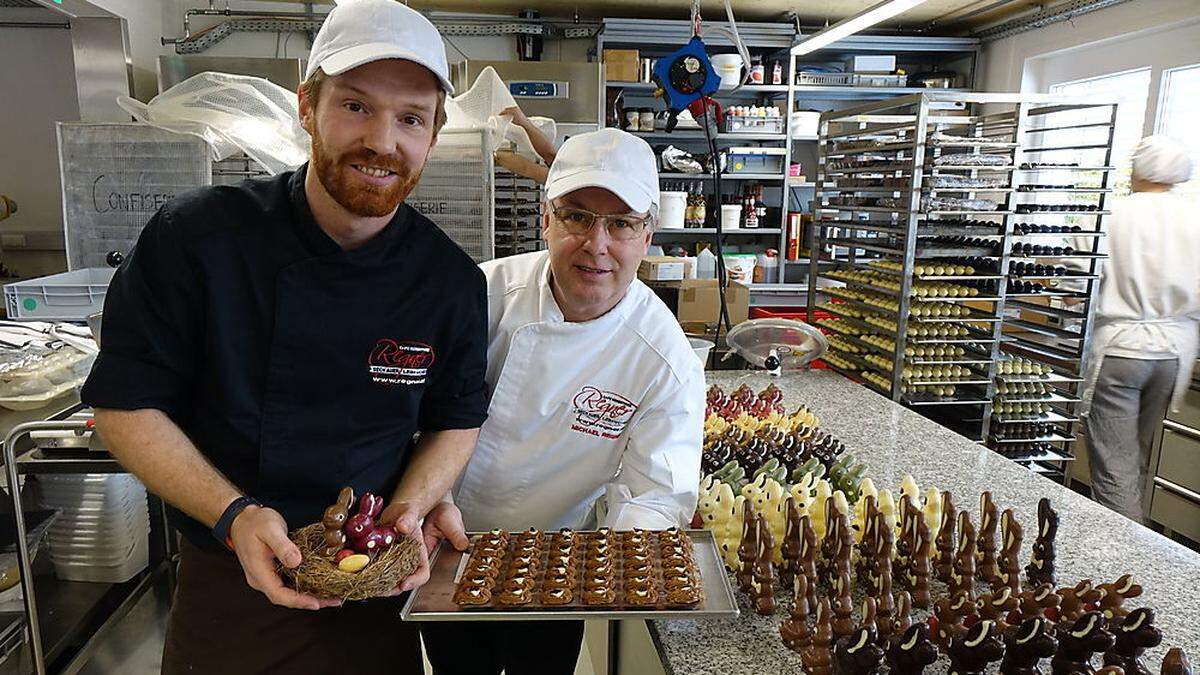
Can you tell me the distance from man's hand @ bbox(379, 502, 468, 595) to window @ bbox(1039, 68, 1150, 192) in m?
4.82

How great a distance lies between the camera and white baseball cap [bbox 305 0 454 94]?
3.72 feet

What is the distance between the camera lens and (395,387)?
1334 mm

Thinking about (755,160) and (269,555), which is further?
(755,160)

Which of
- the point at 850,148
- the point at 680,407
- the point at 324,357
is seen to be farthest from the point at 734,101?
the point at 324,357

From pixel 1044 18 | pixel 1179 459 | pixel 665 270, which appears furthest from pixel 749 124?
pixel 1179 459

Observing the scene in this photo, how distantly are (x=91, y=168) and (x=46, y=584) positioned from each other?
62.9 inches

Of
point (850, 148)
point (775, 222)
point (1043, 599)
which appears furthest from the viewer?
point (775, 222)

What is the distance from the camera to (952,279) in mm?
3322

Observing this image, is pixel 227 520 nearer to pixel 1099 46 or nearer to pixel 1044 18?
pixel 1099 46

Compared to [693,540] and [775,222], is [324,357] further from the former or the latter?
[775,222]

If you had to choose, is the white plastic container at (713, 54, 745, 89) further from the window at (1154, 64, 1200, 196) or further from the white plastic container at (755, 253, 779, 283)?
the window at (1154, 64, 1200, 196)

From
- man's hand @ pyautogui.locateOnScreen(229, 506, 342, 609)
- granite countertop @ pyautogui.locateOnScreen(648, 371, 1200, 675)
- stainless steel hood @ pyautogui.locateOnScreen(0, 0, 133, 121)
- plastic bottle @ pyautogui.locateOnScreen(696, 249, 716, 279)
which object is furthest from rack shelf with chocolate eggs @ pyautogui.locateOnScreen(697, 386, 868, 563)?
stainless steel hood @ pyautogui.locateOnScreen(0, 0, 133, 121)

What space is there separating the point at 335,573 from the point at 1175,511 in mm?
4187

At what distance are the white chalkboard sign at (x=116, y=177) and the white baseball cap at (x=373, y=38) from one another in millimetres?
2125
